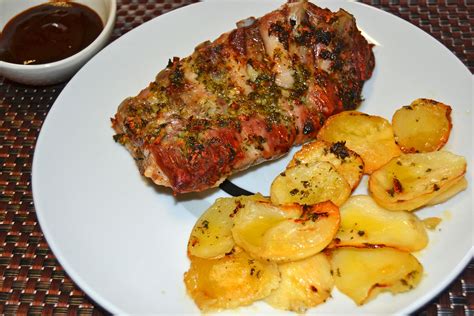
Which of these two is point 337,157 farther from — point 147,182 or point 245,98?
point 147,182

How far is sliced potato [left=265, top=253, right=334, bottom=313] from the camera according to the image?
8.09 ft

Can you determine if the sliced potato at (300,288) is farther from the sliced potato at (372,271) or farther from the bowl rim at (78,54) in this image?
the bowl rim at (78,54)

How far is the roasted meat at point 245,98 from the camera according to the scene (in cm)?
278

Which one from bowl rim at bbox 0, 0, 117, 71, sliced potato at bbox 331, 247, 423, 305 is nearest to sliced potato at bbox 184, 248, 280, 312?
sliced potato at bbox 331, 247, 423, 305

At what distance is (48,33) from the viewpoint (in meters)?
3.96

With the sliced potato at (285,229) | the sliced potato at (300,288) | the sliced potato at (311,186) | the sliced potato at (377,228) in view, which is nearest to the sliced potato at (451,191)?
A: the sliced potato at (377,228)

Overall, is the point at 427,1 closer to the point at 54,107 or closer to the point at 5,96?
the point at 54,107

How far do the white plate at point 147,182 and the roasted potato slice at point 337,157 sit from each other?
0.54ft

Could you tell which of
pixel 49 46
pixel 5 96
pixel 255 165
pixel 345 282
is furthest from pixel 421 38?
pixel 5 96

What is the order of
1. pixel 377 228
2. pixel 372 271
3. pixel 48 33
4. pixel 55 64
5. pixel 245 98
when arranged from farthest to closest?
pixel 48 33 → pixel 55 64 → pixel 245 98 → pixel 377 228 → pixel 372 271

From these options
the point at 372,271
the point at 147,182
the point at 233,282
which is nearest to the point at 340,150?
the point at 372,271

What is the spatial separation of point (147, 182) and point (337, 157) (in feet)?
3.33

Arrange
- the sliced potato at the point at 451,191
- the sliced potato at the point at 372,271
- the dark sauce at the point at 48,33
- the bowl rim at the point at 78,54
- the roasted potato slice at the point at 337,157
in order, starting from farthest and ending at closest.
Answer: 1. the dark sauce at the point at 48,33
2. the bowl rim at the point at 78,54
3. the roasted potato slice at the point at 337,157
4. the sliced potato at the point at 451,191
5. the sliced potato at the point at 372,271

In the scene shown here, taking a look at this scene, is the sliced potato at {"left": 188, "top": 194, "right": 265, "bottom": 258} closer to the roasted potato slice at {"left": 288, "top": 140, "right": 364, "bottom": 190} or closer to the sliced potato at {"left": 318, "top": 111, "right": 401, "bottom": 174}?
the roasted potato slice at {"left": 288, "top": 140, "right": 364, "bottom": 190}
